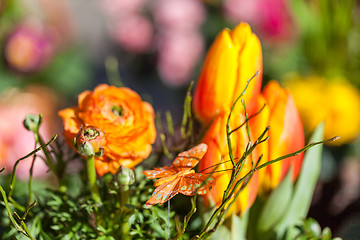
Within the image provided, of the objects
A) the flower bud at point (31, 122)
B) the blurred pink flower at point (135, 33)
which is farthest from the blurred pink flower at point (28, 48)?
the flower bud at point (31, 122)

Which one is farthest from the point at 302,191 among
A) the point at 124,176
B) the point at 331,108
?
the point at 331,108

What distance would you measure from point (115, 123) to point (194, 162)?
56 millimetres

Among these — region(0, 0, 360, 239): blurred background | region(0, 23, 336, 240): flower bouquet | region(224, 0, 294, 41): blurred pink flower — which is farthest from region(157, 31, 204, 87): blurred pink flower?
region(0, 23, 336, 240): flower bouquet

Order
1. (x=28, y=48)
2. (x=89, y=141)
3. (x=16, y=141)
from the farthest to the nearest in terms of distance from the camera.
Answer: (x=28, y=48) → (x=16, y=141) → (x=89, y=141)

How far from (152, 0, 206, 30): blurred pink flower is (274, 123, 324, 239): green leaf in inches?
27.8

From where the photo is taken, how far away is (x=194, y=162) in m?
0.25

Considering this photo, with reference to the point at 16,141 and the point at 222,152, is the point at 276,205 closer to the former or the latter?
the point at 222,152

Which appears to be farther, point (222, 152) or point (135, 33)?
point (135, 33)

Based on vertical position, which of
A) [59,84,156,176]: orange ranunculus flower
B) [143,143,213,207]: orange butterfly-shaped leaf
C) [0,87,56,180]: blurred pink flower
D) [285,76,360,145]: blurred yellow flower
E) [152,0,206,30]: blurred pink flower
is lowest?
[285,76,360,145]: blurred yellow flower

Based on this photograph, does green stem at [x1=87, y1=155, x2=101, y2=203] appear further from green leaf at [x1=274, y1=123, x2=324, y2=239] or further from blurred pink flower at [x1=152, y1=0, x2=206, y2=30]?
blurred pink flower at [x1=152, y1=0, x2=206, y2=30]

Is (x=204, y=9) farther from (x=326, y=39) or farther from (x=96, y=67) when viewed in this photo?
(x=96, y=67)

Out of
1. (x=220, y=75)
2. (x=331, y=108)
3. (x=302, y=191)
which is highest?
(x=220, y=75)

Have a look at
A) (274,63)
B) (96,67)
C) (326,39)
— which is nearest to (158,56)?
(274,63)

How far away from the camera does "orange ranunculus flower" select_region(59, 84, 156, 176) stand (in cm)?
26
